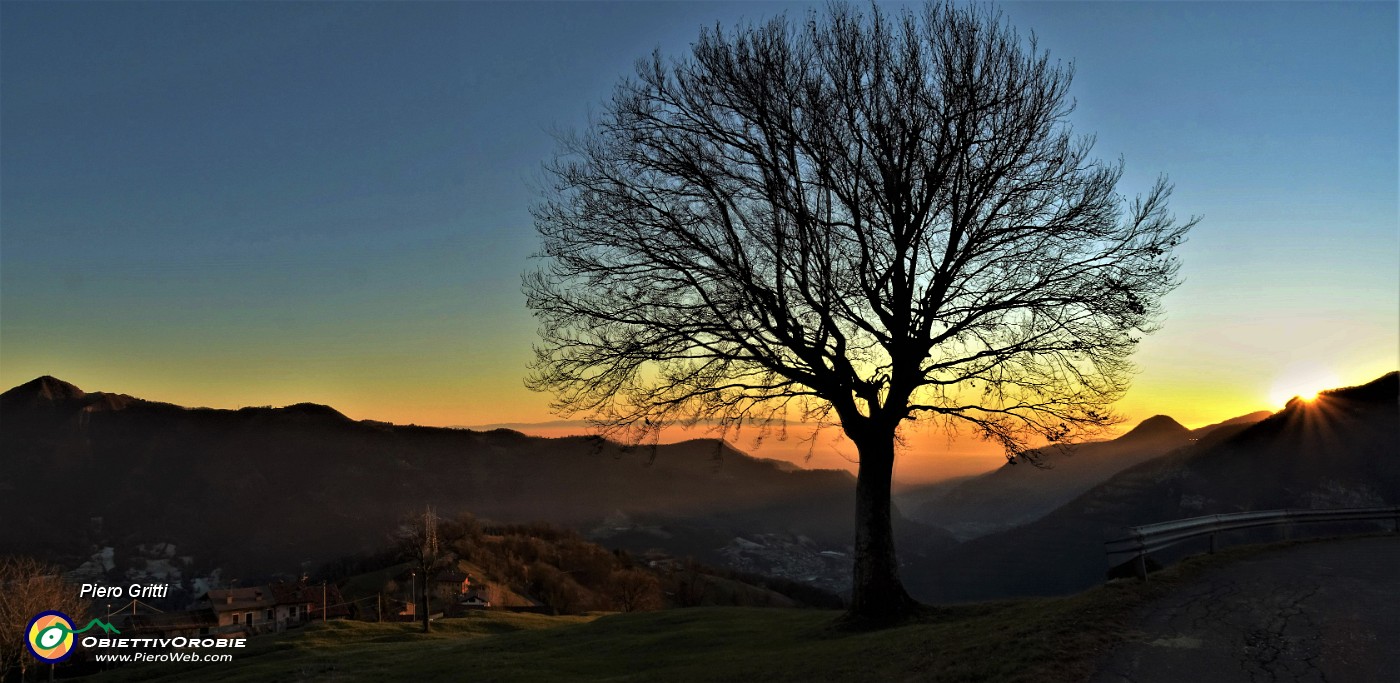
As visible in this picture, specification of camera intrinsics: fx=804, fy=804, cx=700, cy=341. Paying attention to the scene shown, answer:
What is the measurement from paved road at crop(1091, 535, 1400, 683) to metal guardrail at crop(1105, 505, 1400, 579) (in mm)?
826

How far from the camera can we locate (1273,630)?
10.0 meters

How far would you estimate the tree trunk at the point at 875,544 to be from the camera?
17.0 m

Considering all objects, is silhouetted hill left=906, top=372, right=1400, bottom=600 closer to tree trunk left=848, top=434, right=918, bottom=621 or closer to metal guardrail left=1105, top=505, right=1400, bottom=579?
metal guardrail left=1105, top=505, right=1400, bottom=579

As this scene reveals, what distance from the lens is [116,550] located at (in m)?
173

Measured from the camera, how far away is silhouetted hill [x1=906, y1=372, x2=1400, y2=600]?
100438mm

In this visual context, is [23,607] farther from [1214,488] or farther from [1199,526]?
[1214,488]

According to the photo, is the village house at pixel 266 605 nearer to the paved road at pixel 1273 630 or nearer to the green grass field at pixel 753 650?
the green grass field at pixel 753 650

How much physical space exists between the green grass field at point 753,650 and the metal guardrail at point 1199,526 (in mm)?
517

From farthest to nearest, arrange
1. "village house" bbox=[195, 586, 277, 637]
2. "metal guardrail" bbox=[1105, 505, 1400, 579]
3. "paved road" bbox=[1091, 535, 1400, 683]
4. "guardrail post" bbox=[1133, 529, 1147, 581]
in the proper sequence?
"village house" bbox=[195, 586, 277, 637] → "metal guardrail" bbox=[1105, 505, 1400, 579] → "guardrail post" bbox=[1133, 529, 1147, 581] → "paved road" bbox=[1091, 535, 1400, 683]

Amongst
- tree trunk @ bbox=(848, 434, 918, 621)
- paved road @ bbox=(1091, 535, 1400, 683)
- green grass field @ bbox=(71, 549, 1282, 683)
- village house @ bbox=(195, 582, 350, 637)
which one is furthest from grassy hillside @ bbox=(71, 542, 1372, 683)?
village house @ bbox=(195, 582, 350, 637)

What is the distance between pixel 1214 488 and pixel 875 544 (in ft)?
500

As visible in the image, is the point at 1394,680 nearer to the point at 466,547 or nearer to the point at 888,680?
the point at 888,680

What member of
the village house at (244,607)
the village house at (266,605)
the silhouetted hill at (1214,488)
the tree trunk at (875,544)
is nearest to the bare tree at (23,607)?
the village house at (244,607)

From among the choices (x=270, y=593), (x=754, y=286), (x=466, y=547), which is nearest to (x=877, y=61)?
(x=754, y=286)
